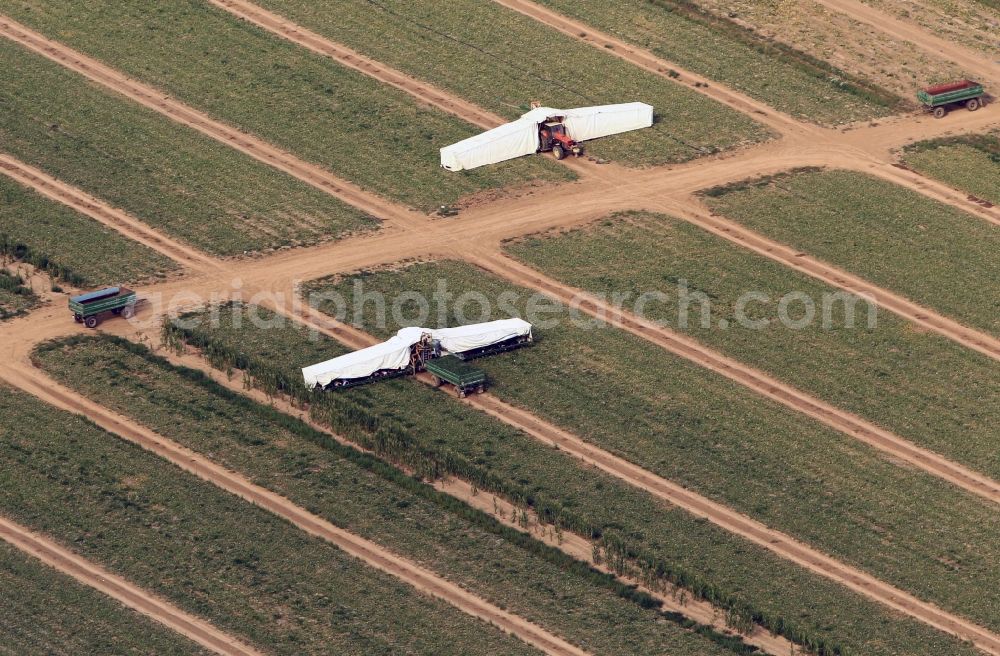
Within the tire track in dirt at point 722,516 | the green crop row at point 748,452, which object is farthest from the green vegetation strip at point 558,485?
the green crop row at point 748,452

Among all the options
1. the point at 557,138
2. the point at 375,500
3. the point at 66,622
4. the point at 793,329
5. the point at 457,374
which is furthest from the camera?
the point at 557,138

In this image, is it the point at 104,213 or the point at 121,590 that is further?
the point at 104,213

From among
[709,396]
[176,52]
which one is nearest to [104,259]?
[176,52]

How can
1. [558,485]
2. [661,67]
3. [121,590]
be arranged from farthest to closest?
[661,67] → [558,485] → [121,590]

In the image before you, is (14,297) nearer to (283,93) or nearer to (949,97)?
(283,93)

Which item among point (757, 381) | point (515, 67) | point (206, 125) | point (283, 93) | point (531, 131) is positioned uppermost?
point (515, 67)

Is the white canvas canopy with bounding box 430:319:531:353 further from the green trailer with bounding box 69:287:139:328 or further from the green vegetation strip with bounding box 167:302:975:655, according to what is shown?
the green trailer with bounding box 69:287:139:328

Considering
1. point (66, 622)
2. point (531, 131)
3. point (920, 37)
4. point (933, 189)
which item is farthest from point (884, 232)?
point (66, 622)
